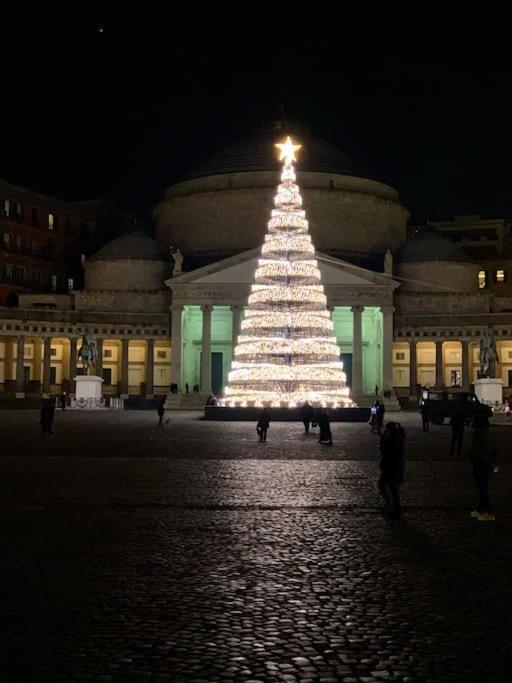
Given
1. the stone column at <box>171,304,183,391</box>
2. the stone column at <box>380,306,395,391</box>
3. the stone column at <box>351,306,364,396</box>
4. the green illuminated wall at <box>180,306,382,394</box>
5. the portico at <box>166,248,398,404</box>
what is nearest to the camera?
the portico at <box>166,248,398,404</box>

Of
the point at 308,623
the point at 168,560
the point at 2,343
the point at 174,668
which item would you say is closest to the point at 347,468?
the point at 168,560

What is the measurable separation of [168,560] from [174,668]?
4553mm

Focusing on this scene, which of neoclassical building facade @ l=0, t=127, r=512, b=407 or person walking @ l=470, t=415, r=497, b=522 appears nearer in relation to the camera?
person walking @ l=470, t=415, r=497, b=522

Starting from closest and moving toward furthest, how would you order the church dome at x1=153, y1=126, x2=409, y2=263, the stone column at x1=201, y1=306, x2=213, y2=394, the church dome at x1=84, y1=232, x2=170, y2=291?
the stone column at x1=201, y1=306, x2=213, y2=394 → the church dome at x1=84, y1=232, x2=170, y2=291 → the church dome at x1=153, y1=126, x2=409, y2=263

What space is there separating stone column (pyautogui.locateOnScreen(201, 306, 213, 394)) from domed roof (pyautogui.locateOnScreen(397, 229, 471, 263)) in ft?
74.5

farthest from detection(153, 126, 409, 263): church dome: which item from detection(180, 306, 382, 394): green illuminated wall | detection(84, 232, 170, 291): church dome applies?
detection(180, 306, 382, 394): green illuminated wall

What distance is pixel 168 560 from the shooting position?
1233 centimetres

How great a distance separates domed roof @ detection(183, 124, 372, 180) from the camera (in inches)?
3903

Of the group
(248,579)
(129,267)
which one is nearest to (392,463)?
(248,579)

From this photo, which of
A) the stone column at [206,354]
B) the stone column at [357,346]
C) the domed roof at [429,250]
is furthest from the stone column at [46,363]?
the domed roof at [429,250]

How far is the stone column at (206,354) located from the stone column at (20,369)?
15.3 meters

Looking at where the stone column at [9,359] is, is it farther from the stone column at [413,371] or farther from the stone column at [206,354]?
the stone column at [413,371]

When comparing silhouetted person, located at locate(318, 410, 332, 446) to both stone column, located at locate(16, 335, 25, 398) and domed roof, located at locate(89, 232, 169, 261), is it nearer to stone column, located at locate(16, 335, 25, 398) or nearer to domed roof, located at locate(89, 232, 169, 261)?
stone column, located at locate(16, 335, 25, 398)

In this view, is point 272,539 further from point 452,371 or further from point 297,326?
point 452,371
